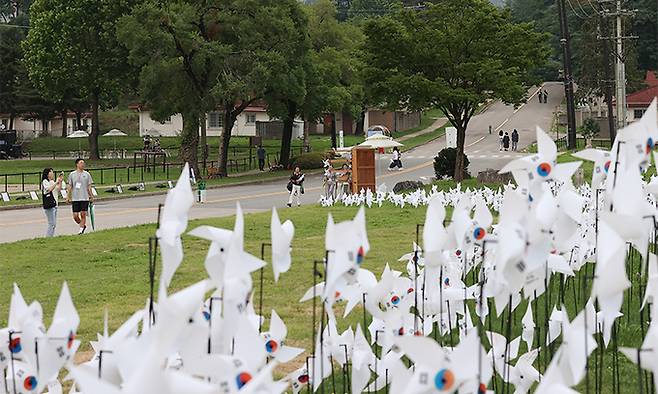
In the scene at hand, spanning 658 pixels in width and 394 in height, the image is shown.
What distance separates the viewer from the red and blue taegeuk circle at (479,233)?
405 cm

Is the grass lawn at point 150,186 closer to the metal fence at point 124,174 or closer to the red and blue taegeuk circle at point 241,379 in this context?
the metal fence at point 124,174

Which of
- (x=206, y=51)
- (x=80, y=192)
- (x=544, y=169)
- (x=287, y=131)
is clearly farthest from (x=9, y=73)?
(x=544, y=169)

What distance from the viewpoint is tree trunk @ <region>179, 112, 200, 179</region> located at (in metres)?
34.9

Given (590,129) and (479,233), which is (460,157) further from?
(590,129)

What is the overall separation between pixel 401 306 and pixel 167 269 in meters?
1.69

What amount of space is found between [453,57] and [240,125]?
133 feet

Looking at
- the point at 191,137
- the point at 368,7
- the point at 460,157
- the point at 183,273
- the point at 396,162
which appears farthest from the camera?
the point at 368,7

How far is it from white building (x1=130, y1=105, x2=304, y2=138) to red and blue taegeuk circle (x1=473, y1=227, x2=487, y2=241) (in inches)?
2414

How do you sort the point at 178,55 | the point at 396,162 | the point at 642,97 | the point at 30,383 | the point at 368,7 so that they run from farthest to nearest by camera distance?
the point at 368,7, the point at 642,97, the point at 396,162, the point at 178,55, the point at 30,383

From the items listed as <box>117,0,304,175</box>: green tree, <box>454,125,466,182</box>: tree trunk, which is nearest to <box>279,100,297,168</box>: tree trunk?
<box>117,0,304,175</box>: green tree

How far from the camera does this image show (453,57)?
2862 centimetres

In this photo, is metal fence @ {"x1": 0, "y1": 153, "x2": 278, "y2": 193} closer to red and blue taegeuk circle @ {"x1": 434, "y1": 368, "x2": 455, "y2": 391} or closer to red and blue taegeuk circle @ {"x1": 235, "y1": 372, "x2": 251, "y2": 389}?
red and blue taegeuk circle @ {"x1": 235, "y1": 372, "x2": 251, "y2": 389}

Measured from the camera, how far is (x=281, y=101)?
1470 inches

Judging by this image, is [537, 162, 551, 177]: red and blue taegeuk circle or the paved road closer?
[537, 162, 551, 177]: red and blue taegeuk circle
